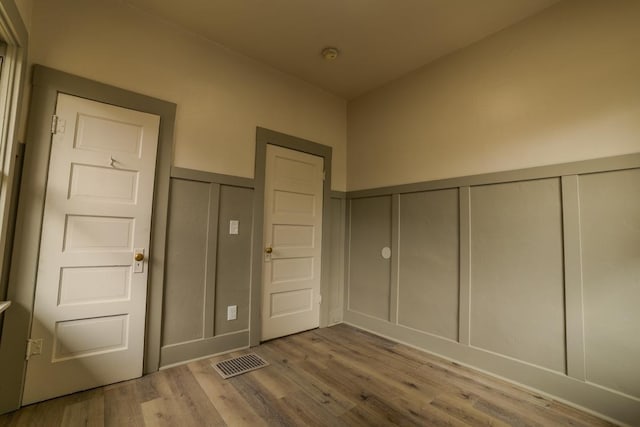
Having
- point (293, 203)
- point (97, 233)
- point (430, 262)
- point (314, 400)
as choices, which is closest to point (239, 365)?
point (314, 400)

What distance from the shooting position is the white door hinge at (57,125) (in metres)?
1.88

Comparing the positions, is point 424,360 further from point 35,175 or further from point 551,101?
point 35,175

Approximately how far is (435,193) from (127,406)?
9.52 ft

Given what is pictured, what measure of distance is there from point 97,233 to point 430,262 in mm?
2791

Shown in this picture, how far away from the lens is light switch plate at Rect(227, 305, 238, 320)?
262cm

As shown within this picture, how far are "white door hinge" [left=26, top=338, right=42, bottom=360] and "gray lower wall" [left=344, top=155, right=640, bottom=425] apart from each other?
2813 mm

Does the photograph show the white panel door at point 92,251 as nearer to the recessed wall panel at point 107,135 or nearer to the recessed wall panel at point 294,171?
the recessed wall panel at point 107,135

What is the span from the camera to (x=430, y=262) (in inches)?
107

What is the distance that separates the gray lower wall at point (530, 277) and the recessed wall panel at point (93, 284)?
2424 mm

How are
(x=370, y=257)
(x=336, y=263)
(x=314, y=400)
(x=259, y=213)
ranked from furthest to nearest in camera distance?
(x=336, y=263) < (x=370, y=257) < (x=259, y=213) < (x=314, y=400)

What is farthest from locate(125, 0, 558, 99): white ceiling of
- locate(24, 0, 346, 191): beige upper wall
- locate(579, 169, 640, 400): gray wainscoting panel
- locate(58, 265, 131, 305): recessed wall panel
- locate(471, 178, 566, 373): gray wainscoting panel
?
locate(58, 265, 131, 305): recessed wall panel

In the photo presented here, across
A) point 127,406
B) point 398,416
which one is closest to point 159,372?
point 127,406

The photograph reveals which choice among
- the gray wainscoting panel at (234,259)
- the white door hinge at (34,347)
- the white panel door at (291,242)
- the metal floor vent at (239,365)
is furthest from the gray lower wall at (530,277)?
the white door hinge at (34,347)

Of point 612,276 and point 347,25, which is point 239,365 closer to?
point 612,276
